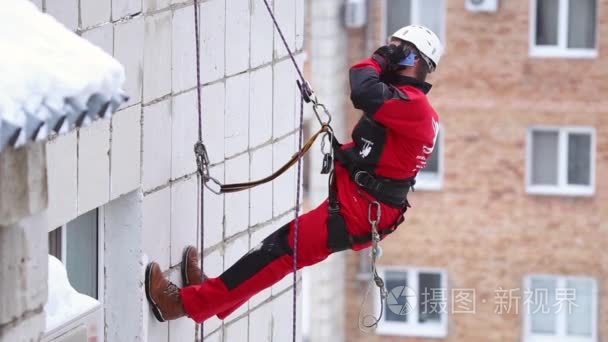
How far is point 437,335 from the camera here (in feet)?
83.4

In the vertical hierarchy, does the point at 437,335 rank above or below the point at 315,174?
below

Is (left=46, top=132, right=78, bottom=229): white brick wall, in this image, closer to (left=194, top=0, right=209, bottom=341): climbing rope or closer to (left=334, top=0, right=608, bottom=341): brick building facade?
(left=194, top=0, right=209, bottom=341): climbing rope

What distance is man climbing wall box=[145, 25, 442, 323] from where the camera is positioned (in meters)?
8.56

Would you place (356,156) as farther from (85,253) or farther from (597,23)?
(597,23)

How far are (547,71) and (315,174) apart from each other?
362 cm

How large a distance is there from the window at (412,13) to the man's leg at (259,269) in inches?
611

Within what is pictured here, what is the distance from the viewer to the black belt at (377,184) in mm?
8633

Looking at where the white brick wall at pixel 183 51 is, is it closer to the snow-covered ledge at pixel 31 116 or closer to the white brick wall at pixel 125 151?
the white brick wall at pixel 125 151

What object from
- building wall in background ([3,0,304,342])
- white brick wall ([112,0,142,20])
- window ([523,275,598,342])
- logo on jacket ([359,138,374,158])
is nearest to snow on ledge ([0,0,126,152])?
building wall in background ([3,0,304,342])

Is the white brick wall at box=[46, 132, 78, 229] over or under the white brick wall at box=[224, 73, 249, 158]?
over

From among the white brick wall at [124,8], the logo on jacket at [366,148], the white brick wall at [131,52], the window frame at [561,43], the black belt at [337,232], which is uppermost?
the white brick wall at [124,8]

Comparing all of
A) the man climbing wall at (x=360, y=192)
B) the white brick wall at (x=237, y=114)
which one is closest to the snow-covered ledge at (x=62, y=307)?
the man climbing wall at (x=360, y=192)

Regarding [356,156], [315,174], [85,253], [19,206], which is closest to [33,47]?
[19,206]

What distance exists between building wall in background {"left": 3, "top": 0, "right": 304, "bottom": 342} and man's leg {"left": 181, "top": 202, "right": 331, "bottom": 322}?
0.24 metres
